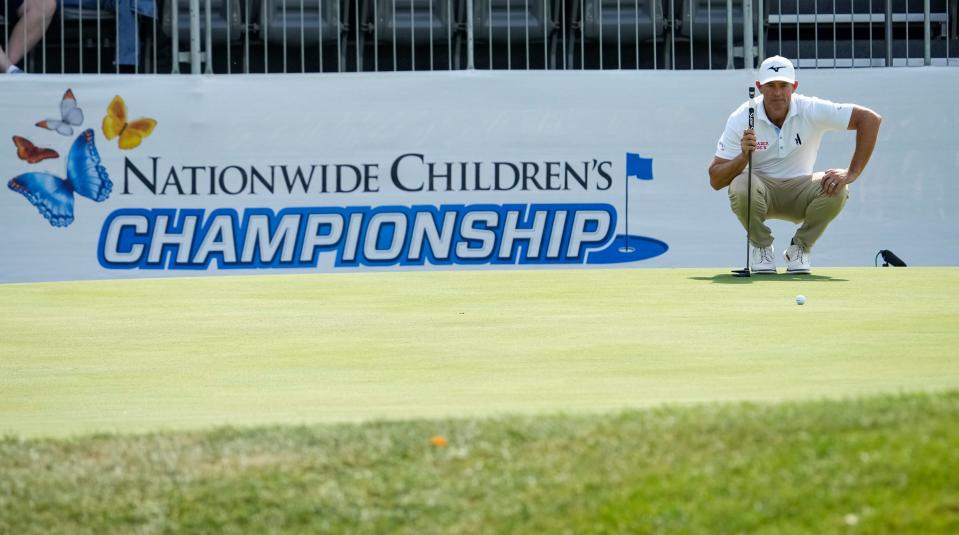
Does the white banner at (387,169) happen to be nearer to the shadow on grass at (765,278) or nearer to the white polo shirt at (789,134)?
the white polo shirt at (789,134)

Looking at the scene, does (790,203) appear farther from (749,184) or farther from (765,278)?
(765,278)

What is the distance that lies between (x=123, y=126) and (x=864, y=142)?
19.3 ft

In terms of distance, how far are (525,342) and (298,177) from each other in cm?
622

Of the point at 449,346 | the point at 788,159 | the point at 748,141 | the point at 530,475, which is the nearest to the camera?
the point at 530,475

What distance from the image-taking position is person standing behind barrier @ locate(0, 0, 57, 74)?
13336mm

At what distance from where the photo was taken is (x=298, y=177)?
12.4 m

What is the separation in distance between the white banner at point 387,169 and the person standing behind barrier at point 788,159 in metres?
1.81

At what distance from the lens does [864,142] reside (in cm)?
1042

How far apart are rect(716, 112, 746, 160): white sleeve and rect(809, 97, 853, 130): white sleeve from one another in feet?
1.62

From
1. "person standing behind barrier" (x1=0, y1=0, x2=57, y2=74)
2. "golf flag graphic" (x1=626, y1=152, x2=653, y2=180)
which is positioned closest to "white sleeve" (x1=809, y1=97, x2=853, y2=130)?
"golf flag graphic" (x1=626, y1=152, x2=653, y2=180)

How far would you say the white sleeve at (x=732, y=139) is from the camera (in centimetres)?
1046

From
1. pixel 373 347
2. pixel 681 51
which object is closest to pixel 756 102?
pixel 681 51

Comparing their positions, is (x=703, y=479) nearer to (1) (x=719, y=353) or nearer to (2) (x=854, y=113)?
(1) (x=719, y=353)

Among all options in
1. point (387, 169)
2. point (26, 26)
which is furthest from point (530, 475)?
point (26, 26)
